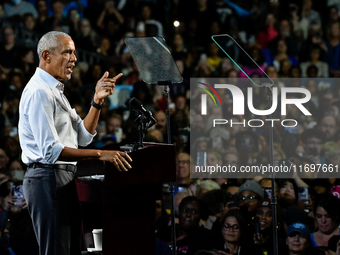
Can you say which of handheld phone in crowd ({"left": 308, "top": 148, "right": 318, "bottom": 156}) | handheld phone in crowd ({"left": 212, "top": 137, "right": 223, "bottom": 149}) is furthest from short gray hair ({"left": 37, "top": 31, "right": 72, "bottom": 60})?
handheld phone in crowd ({"left": 308, "top": 148, "right": 318, "bottom": 156})

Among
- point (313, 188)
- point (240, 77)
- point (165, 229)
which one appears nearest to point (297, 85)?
point (240, 77)

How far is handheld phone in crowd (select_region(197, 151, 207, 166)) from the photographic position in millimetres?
4465

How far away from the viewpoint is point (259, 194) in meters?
3.98

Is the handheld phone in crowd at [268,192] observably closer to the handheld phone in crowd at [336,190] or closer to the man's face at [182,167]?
the handheld phone in crowd at [336,190]

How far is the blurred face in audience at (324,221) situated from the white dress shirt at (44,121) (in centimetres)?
234

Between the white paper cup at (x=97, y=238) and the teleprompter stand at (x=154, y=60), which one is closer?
the white paper cup at (x=97, y=238)

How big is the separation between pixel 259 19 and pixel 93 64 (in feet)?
7.72

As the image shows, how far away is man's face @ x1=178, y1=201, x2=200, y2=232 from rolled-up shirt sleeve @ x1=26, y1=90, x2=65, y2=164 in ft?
6.66

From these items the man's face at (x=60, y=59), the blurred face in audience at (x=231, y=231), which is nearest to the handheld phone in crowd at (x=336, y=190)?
the blurred face in audience at (x=231, y=231)

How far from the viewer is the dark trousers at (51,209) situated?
2043 mm

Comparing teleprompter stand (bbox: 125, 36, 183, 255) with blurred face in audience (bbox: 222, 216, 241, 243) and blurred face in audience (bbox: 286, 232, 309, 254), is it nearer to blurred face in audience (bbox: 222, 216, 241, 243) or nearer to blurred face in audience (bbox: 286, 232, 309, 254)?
blurred face in audience (bbox: 222, 216, 241, 243)

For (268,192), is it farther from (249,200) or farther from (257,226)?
(257,226)

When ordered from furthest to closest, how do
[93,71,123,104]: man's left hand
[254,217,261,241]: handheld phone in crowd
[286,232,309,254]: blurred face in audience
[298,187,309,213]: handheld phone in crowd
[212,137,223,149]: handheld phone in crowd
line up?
[212,137,223,149]: handheld phone in crowd
[298,187,309,213]: handheld phone in crowd
[254,217,261,241]: handheld phone in crowd
[286,232,309,254]: blurred face in audience
[93,71,123,104]: man's left hand

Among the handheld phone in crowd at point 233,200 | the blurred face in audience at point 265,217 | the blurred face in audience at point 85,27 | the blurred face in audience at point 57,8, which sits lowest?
the blurred face in audience at point 265,217
